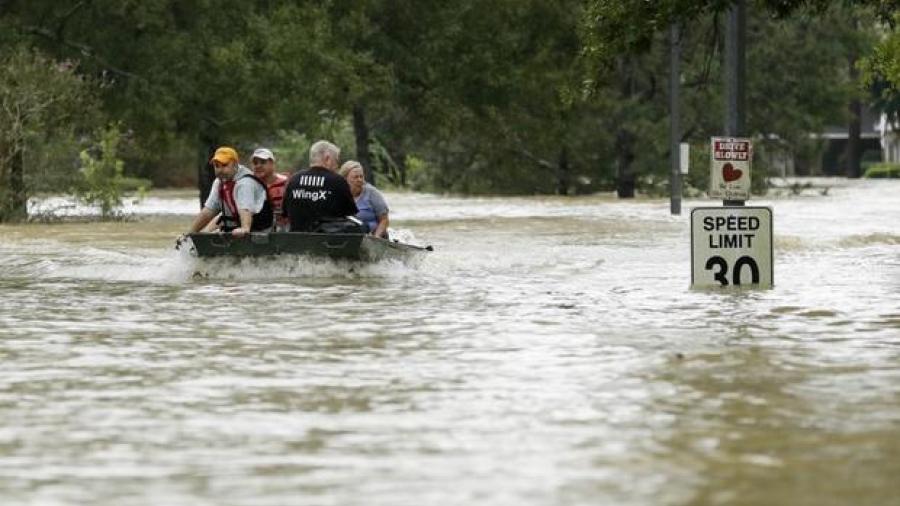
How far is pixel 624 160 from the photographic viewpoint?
70.1 meters

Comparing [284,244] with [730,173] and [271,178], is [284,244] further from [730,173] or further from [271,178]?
[730,173]

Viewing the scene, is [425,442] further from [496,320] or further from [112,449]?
[496,320]

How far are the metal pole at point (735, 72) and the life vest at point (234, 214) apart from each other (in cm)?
501

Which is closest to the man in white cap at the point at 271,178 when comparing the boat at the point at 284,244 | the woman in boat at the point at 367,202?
the woman in boat at the point at 367,202

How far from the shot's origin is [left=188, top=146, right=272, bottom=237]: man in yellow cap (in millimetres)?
24781

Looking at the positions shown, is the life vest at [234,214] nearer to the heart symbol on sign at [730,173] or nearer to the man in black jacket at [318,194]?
the man in black jacket at [318,194]

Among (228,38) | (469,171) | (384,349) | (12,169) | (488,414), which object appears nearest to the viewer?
(488,414)

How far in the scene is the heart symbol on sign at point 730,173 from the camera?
2269 cm

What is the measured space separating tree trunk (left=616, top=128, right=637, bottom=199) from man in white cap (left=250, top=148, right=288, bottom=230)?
43.3 m

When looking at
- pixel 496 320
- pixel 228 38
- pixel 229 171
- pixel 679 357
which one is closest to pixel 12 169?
pixel 228 38

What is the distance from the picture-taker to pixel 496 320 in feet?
61.9

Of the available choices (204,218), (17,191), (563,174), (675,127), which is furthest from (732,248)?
(563,174)

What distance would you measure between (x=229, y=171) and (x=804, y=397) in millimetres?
12637

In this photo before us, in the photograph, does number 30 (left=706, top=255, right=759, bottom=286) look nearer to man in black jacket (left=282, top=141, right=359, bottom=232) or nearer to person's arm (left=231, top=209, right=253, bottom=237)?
man in black jacket (left=282, top=141, right=359, bottom=232)
